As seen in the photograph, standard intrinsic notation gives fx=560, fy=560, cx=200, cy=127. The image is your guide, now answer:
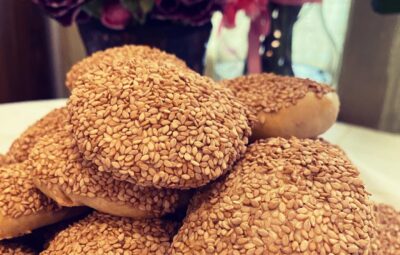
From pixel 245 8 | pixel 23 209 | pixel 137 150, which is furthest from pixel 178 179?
pixel 245 8

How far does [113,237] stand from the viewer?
754 millimetres

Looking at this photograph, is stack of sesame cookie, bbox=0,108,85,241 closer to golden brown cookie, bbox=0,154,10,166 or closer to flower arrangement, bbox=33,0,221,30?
golden brown cookie, bbox=0,154,10,166

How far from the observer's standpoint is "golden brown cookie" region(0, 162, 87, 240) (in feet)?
2.59

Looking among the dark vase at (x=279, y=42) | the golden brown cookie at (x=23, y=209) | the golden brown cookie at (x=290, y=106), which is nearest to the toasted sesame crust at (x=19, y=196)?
the golden brown cookie at (x=23, y=209)

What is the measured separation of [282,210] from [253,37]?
783 mm

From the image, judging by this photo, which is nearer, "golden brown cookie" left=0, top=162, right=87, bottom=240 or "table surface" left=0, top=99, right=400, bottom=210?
"golden brown cookie" left=0, top=162, right=87, bottom=240

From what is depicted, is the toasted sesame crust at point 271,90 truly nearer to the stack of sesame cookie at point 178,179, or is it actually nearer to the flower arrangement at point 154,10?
the stack of sesame cookie at point 178,179

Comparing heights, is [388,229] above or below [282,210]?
below

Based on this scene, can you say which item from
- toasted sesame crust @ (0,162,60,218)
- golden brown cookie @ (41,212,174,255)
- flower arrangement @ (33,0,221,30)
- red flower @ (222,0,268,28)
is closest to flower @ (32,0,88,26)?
flower arrangement @ (33,0,221,30)

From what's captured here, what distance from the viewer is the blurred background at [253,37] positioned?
4.36ft

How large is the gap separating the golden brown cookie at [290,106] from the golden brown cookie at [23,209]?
0.31 m

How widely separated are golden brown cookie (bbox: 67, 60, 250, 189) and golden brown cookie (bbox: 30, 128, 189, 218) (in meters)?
0.04

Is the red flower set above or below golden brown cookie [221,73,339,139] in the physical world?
above

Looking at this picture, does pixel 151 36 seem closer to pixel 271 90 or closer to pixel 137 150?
pixel 271 90
